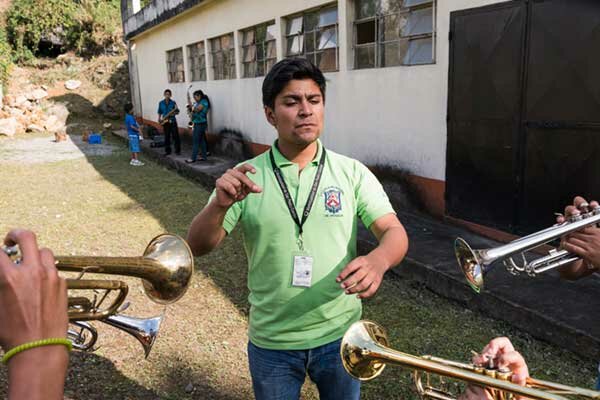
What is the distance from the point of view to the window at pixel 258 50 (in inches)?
369

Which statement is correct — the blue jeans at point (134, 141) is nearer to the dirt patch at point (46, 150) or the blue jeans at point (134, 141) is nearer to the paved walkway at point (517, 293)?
the dirt patch at point (46, 150)

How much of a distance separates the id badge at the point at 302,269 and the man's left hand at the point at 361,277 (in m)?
0.23

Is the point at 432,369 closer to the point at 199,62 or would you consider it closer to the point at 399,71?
the point at 399,71

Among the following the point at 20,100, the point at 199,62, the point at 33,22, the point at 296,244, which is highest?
the point at 33,22

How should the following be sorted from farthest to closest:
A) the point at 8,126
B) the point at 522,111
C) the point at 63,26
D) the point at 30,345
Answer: the point at 63,26, the point at 8,126, the point at 522,111, the point at 30,345

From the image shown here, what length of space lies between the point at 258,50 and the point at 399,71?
4.60 m

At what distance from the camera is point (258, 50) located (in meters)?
9.91

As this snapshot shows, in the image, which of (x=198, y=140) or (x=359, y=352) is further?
(x=198, y=140)

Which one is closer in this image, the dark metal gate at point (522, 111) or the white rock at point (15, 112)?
the dark metal gate at point (522, 111)

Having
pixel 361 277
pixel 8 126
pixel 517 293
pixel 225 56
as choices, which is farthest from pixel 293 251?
pixel 8 126

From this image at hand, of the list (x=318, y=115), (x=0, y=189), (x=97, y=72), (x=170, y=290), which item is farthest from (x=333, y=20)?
(x=97, y=72)

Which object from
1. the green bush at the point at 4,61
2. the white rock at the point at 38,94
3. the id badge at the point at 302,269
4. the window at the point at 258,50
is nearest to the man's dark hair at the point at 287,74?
the id badge at the point at 302,269

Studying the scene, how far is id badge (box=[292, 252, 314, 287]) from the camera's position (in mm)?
1876

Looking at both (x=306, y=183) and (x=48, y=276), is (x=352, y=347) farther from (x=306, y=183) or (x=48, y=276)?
(x=48, y=276)
